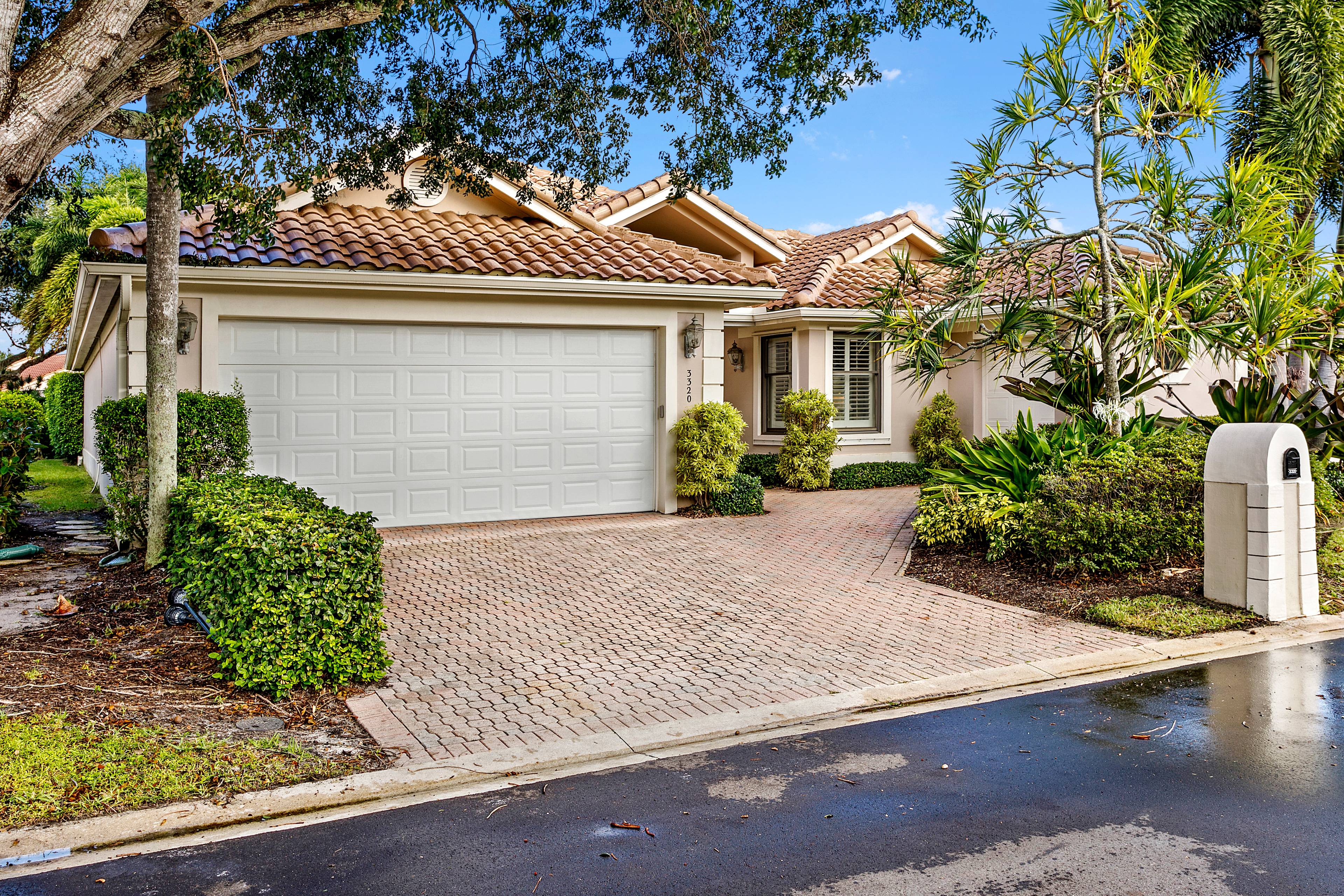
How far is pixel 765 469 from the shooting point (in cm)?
1684

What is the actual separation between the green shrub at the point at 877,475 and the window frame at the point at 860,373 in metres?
0.65

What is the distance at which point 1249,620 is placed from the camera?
746 cm

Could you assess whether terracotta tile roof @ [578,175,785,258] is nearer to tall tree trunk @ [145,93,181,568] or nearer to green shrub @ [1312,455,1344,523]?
tall tree trunk @ [145,93,181,568]

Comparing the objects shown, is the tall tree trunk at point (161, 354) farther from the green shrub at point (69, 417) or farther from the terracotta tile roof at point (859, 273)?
A: the green shrub at point (69, 417)

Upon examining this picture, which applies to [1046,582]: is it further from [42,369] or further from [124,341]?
[42,369]

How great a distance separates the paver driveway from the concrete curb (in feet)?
0.49

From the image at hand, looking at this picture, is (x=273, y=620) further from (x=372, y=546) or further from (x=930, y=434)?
(x=930, y=434)

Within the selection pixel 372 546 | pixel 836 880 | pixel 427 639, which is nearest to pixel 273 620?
pixel 372 546

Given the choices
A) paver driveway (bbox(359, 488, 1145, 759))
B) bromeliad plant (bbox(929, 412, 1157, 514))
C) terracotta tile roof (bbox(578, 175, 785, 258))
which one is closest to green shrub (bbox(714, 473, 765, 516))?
paver driveway (bbox(359, 488, 1145, 759))

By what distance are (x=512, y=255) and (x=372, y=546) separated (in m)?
6.70

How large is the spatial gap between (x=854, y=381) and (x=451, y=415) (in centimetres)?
818

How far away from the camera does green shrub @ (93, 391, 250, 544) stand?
8.99 metres

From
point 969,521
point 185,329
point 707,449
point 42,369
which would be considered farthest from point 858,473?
point 42,369

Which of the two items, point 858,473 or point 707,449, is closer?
point 707,449
